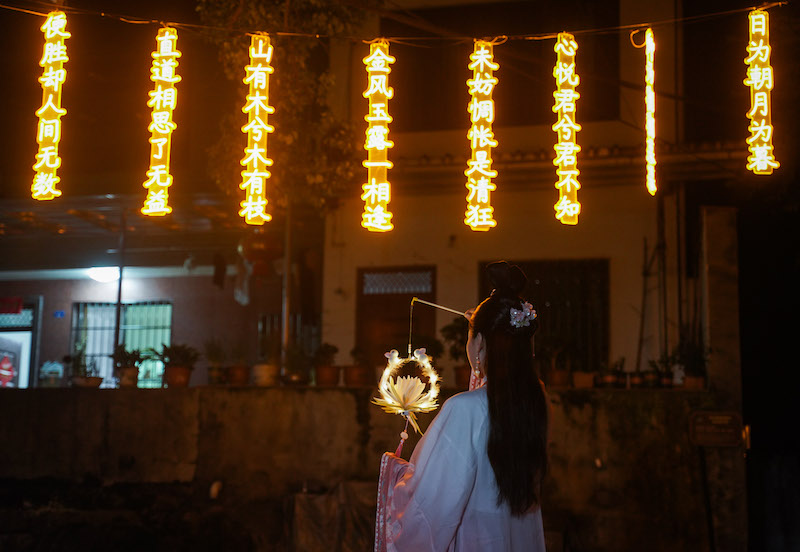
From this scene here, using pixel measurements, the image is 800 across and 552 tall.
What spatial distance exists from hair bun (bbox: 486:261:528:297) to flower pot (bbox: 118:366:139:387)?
6123mm

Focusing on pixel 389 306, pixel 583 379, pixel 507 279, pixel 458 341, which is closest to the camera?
pixel 507 279

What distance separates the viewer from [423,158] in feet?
31.0

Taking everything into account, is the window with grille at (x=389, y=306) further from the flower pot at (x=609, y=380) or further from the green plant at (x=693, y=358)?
the green plant at (x=693, y=358)

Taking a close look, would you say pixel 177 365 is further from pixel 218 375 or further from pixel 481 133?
pixel 481 133

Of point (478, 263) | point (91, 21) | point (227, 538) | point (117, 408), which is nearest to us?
point (227, 538)

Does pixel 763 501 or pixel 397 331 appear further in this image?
pixel 397 331

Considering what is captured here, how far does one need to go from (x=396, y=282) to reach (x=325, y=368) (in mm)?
2260

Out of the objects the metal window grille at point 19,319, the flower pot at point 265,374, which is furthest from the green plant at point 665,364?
the metal window grille at point 19,319

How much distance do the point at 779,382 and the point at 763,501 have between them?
2383 mm

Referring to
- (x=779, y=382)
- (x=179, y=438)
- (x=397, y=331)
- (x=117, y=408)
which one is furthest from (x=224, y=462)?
(x=779, y=382)

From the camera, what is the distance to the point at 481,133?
748 centimetres

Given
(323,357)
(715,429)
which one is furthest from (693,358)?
(323,357)

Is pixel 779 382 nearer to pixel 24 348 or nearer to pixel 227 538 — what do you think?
pixel 227 538

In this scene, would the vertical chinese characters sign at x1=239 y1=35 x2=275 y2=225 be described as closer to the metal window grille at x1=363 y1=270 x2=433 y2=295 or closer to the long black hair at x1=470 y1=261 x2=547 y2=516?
the metal window grille at x1=363 y1=270 x2=433 y2=295
